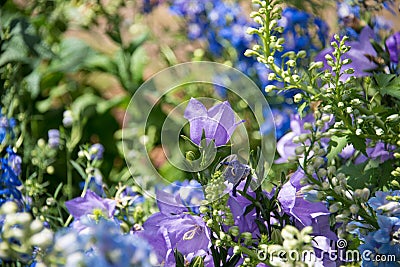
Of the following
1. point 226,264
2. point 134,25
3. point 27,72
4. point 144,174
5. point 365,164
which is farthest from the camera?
point 134,25

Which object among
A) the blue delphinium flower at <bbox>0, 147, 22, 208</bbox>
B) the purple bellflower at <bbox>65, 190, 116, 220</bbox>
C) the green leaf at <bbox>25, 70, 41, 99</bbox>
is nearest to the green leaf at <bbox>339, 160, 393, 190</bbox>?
the purple bellflower at <bbox>65, 190, 116, 220</bbox>

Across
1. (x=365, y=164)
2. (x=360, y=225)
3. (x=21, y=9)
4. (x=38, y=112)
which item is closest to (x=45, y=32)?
(x=21, y=9)

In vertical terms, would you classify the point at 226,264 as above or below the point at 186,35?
above

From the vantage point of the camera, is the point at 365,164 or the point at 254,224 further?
the point at 365,164

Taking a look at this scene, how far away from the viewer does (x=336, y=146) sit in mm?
583

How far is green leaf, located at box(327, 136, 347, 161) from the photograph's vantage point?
58 centimetres

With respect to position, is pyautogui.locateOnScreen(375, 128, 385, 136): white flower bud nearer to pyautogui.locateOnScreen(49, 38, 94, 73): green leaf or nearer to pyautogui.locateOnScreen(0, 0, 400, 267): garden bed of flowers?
pyautogui.locateOnScreen(0, 0, 400, 267): garden bed of flowers

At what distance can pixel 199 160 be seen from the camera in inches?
20.7

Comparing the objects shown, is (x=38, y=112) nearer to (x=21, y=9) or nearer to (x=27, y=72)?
(x=27, y=72)

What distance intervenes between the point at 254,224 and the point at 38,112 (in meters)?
0.77

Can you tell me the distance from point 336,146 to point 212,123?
12cm

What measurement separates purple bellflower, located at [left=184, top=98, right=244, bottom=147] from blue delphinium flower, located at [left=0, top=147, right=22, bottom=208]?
24cm

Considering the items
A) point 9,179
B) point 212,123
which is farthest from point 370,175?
point 9,179

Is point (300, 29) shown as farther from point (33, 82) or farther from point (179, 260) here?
point (179, 260)
